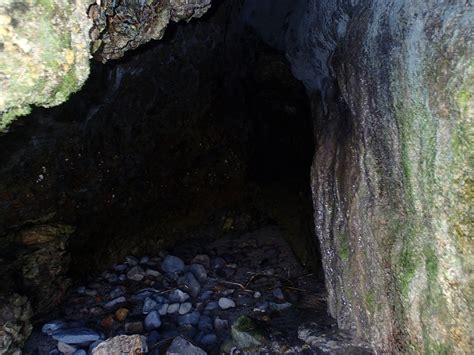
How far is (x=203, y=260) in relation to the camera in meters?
3.85

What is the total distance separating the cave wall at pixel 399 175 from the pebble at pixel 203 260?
1.45 metres

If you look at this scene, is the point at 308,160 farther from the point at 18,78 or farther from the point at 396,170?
the point at 18,78

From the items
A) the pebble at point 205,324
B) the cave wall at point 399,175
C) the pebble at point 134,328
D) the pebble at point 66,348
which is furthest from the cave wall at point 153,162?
the cave wall at point 399,175

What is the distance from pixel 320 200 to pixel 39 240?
188cm

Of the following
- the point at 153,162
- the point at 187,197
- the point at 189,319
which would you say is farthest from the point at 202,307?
the point at 153,162

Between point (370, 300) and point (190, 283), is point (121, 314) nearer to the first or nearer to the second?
point (190, 283)

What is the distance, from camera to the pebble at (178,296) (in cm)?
337

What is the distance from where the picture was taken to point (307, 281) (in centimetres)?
346

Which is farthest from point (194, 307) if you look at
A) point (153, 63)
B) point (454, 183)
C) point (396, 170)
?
point (454, 183)

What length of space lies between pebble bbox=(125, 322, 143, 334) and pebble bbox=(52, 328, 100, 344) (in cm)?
20

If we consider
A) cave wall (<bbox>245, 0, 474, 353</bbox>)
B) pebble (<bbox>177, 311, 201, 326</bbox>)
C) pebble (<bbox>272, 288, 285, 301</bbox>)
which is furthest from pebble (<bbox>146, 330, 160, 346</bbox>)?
cave wall (<bbox>245, 0, 474, 353</bbox>)

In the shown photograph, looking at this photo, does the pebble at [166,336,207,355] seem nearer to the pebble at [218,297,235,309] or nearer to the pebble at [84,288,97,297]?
the pebble at [218,297,235,309]

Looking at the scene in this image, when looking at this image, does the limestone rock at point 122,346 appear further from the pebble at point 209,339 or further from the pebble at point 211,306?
the pebble at point 211,306

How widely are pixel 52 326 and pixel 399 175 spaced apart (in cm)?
253
